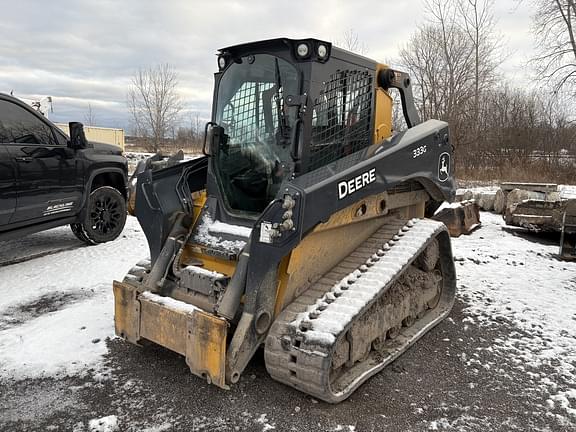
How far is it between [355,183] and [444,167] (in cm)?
172

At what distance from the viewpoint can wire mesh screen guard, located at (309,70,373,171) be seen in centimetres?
365

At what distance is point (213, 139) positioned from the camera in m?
4.02

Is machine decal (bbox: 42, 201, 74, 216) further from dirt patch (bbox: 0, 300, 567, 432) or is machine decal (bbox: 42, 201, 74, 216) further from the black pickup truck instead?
dirt patch (bbox: 0, 300, 567, 432)

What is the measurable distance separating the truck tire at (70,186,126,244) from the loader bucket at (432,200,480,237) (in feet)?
17.7

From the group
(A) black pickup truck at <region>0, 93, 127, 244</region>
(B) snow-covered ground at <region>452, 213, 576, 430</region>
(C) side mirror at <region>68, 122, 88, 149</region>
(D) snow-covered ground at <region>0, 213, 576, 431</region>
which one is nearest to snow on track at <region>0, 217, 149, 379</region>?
(D) snow-covered ground at <region>0, 213, 576, 431</region>

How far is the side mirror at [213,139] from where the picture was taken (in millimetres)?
4020

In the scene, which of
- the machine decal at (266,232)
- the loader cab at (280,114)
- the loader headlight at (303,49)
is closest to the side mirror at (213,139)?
the loader cab at (280,114)

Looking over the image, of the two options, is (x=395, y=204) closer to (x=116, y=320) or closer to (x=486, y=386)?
(x=486, y=386)

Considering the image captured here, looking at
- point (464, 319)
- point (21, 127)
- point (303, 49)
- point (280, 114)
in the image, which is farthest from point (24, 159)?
point (464, 319)

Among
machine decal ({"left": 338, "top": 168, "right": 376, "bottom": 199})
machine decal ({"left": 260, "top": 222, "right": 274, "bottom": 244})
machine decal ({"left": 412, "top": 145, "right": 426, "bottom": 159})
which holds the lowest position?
machine decal ({"left": 260, "top": 222, "right": 274, "bottom": 244})

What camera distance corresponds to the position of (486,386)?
3.44 metres

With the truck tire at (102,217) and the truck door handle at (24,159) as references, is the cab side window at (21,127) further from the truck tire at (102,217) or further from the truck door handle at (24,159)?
the truck tire at (102,217)

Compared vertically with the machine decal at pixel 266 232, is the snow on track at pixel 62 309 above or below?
below

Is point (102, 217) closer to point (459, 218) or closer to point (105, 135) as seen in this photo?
point (459, 218)
